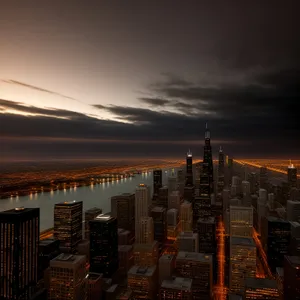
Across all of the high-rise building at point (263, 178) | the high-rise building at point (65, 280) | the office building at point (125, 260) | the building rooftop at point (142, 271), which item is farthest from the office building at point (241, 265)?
the high-rise building at point (263, 178)

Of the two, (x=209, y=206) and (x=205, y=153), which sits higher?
(x=205, y=153)

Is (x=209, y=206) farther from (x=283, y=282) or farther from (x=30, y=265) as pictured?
(x=30, y=265)

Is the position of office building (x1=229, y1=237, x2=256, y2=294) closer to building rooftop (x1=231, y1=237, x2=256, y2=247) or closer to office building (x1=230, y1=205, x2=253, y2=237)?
building rooftop (x1=231, y1=237, x2=256, y2=247)

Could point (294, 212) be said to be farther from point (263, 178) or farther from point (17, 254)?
point (17, 254)

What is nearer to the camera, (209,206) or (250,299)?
(250,299)

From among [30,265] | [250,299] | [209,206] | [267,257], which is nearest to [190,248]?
[267,257]
